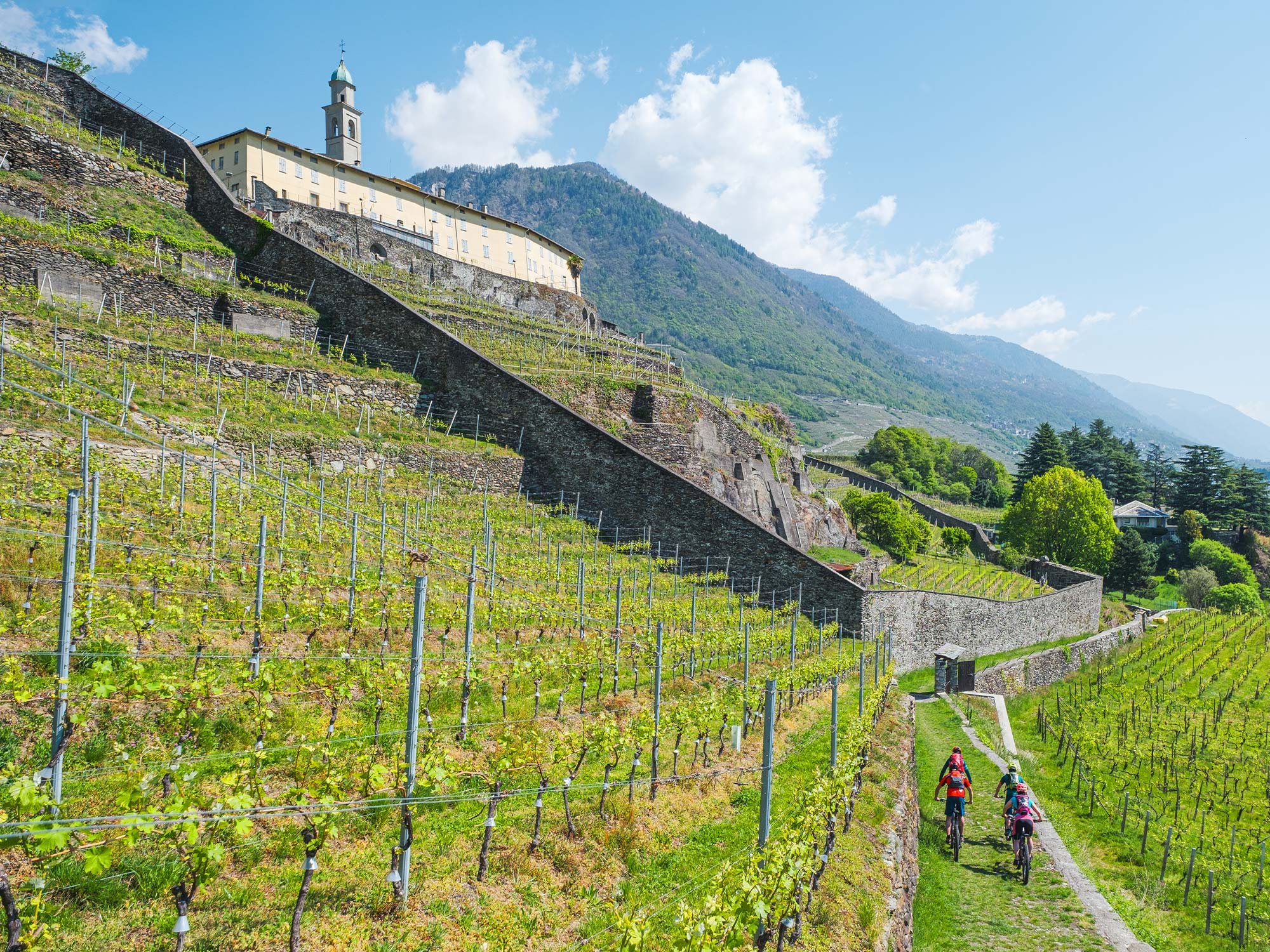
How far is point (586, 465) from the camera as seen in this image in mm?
26297

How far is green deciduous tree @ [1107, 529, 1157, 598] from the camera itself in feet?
193

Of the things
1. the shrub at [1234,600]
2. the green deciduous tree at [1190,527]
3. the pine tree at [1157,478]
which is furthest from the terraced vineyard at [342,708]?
the pine tree at [1157,478]

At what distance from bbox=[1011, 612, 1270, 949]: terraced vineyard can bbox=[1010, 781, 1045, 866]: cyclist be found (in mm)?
1389

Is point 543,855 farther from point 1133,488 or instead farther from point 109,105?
point 1133,488

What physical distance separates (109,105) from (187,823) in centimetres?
4264

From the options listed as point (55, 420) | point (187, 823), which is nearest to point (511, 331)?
point (55, 420)

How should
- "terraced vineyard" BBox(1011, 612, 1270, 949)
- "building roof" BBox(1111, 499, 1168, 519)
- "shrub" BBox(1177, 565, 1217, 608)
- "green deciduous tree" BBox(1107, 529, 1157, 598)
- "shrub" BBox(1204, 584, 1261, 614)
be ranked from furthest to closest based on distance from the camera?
"building roof" BBox(1111, 499, 1168, 519)
"green deciduous tree" BBox(1107, 529, 1157, 598)
"shrub" BBox(1177, 565, 1217, 608)
"shrub" BBox(1204, 584, 1261, 614)
"terraced vineyard" BBox(1011, 612, 1270, 949)

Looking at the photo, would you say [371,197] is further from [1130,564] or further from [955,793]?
[1130,564]

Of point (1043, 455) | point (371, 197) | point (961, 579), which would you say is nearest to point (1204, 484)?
point (1043, 455)

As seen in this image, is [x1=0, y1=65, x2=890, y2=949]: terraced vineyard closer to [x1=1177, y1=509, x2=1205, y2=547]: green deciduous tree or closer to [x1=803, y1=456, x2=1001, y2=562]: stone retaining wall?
[x1=803, y1=456, x2=1001, y2=562]: stone retaining wall

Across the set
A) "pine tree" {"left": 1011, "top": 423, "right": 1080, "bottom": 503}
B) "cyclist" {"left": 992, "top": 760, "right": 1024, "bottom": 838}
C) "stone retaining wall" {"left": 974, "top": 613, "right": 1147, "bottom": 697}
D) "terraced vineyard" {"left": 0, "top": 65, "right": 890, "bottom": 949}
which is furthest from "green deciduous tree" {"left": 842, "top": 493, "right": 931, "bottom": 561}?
Answer: "cyclist" {"left": 992, "top": 760, "right": 1024, "bottom": 838}

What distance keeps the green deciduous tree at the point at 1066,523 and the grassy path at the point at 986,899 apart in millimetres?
47531

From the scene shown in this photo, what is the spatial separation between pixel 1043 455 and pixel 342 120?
2957 inches

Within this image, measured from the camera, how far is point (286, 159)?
156 ft
